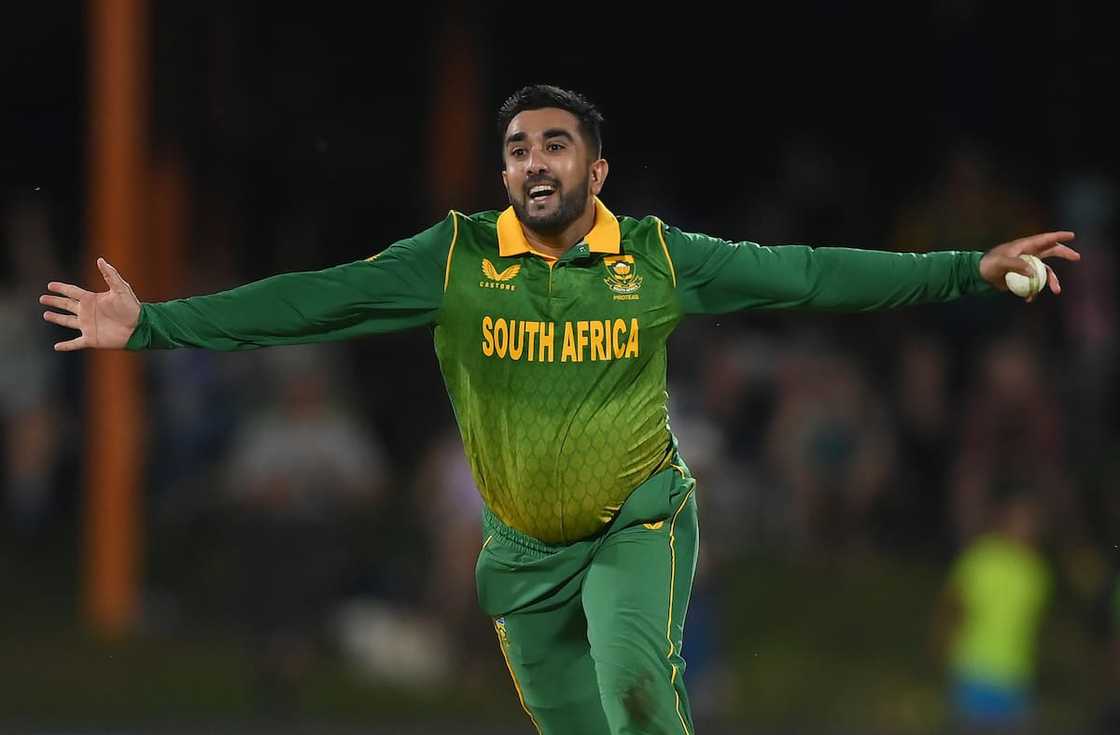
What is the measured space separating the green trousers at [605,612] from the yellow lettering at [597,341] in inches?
14.4

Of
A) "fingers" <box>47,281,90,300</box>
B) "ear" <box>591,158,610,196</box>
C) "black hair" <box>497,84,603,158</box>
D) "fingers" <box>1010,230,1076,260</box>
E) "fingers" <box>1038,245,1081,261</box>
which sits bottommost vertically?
"fingers" <box>47,281,90,300</box>

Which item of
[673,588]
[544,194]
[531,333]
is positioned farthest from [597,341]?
[673,588]

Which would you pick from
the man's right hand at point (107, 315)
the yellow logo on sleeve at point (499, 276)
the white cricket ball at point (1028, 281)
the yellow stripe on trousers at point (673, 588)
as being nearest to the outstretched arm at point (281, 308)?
the man's right hand at point (107, 315)

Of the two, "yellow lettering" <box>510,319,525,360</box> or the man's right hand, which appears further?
"yellow lettering" <box>510,319,525,360</box>

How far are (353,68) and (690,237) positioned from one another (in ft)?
23.6

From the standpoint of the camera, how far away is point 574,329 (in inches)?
201

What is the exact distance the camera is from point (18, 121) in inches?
466

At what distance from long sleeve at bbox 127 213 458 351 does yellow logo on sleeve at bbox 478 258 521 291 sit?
106mm

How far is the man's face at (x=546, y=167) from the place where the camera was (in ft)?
16.7

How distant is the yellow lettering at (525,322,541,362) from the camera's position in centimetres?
512

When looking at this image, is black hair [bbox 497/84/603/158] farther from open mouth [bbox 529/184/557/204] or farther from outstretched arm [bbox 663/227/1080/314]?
outstretched arm [bbox 663/227/1080/314]

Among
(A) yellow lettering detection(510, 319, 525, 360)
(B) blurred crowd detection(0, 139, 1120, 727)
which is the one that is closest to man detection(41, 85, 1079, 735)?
(A) yellow lettering detection(510, 319, 525, 360)

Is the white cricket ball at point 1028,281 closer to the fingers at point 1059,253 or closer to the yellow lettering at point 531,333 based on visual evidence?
the fingers at point 1059,253

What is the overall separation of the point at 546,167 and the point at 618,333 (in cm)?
44
